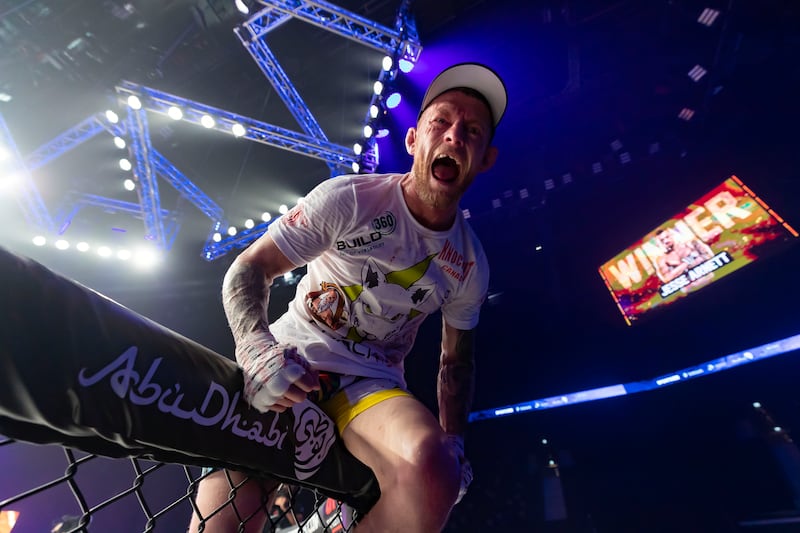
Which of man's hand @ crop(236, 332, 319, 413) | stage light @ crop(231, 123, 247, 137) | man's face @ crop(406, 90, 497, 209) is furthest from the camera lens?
stage light @ crop(231, 123, 247, 137)

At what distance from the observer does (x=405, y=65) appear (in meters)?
4.26

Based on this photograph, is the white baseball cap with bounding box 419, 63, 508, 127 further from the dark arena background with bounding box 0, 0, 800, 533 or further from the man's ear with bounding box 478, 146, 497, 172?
the dark arena background with bounding box 0, 0, 800, 533

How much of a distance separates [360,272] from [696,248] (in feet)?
18.0

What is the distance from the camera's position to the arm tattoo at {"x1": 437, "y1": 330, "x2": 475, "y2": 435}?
5.58ft

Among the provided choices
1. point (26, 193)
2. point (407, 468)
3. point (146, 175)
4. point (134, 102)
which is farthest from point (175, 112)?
point (407, 468)

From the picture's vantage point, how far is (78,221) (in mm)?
5770

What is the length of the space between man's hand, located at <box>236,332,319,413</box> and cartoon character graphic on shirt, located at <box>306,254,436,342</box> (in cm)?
54

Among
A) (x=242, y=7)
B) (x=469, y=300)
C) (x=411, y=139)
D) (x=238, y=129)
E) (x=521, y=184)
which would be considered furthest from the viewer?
(x=521, y=184)

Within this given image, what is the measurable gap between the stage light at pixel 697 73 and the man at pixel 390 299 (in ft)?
14.8

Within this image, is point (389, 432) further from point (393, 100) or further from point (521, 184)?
point (521, 184)

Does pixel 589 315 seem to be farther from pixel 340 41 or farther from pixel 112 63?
pixel 112 63

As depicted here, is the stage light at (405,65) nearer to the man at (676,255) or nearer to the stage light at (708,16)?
the stage light at (708,16)

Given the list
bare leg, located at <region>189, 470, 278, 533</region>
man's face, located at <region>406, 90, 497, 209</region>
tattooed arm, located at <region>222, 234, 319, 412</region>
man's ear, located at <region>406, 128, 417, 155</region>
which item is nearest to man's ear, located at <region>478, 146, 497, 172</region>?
man's face, located at <region>406, 90, 497, 209</region>

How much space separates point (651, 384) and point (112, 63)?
8.48 meters
